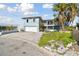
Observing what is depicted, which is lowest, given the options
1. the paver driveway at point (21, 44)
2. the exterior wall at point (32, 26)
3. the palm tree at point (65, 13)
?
the paver driveway at point (21, 44)

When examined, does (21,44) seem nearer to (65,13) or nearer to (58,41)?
(58,41)

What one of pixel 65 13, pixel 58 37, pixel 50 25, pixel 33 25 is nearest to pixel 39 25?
pixel 33 25

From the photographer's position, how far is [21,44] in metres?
5.38

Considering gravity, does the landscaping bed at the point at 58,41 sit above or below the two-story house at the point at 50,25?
below

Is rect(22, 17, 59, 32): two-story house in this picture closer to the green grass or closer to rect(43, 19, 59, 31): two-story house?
rect(43, 19, 59, 31): two-story house

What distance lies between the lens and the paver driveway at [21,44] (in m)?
5.27

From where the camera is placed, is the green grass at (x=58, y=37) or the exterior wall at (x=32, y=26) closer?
the green grass at (x=58, y=37)

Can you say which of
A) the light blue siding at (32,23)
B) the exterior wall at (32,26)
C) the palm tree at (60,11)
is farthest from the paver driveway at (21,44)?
the palm tree at (60,11)

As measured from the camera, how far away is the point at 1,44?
5.41m

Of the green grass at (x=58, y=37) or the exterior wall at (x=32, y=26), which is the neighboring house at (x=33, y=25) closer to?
the exterior wall at (x=32, y=26)

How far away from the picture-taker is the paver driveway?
17.3 feet

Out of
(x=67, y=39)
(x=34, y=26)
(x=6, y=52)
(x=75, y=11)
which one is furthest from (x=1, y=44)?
(x=75, y=11)

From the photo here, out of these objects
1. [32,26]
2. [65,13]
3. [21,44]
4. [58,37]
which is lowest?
[21,44]

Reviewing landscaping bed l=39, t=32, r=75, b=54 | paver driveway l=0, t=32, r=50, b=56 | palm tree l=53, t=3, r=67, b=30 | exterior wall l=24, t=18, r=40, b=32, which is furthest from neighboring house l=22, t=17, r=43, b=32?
palm tree l=53, t=3, r=67, b=30
